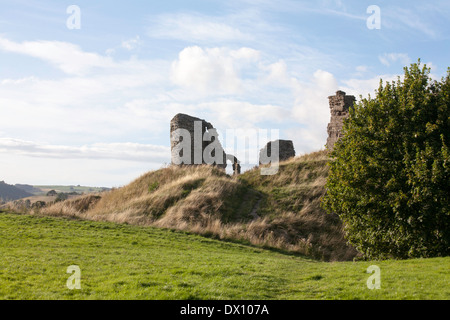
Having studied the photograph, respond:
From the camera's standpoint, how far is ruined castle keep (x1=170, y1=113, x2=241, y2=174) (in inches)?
1566

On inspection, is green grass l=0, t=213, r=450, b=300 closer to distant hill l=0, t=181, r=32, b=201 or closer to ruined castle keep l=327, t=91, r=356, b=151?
ruined castle keep l=327, t=91, r=356, b=151

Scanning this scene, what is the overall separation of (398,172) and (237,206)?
47.4ft

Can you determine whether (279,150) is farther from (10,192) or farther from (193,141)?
(10,192)

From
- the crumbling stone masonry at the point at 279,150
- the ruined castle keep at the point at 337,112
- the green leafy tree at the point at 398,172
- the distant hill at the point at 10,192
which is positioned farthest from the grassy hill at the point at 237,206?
the distant hill at the point at 10,192

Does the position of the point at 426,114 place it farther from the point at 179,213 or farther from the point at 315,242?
the point at 179,213

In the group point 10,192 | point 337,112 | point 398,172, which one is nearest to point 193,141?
point 337,112

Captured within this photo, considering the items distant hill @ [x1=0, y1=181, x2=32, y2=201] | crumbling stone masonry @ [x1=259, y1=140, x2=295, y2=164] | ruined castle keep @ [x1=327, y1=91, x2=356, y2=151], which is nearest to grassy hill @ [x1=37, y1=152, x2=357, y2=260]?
ruined castle keep @ [x1=327, y1=91, x2=356, y2=151]

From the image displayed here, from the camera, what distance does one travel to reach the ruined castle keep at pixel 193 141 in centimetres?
3978

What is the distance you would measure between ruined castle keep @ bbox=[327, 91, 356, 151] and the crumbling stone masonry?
6715 mm

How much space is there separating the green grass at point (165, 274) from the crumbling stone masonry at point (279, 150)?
25731mm

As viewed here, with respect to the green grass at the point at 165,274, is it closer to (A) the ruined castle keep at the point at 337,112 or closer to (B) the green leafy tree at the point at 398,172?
(B) the green leafy tree at the point at 398,172
